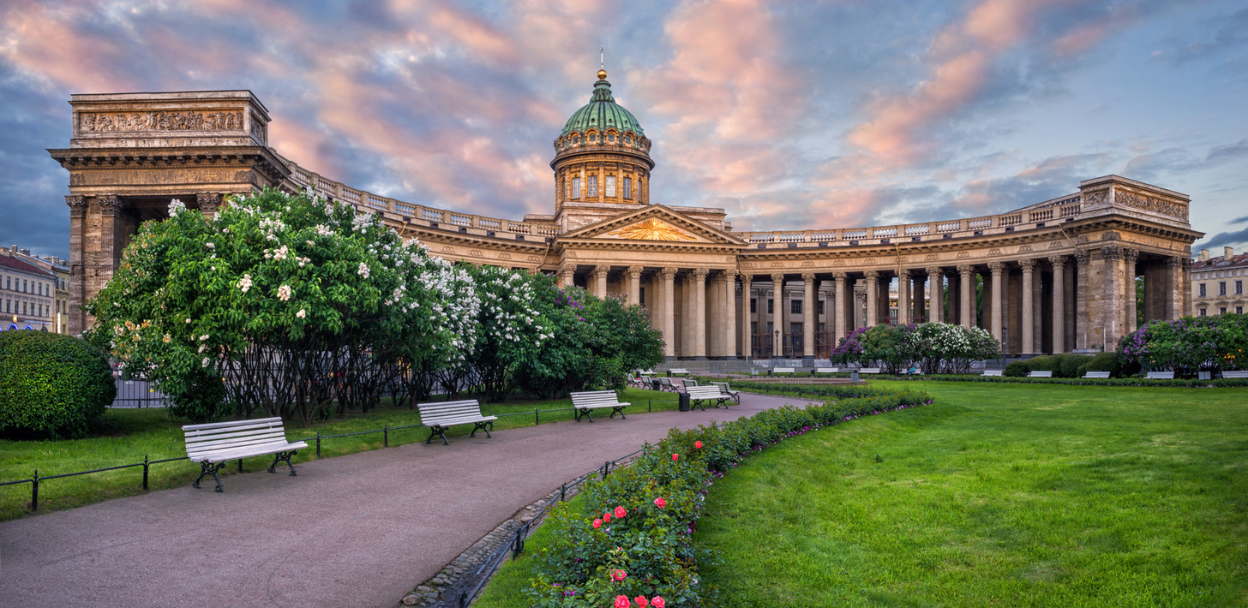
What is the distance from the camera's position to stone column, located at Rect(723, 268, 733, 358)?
176 ft

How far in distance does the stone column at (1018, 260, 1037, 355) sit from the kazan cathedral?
0.12m

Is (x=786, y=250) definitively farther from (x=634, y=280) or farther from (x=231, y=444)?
(x=231, y=444)

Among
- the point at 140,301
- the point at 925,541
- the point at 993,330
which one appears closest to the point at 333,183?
the point at 140,301

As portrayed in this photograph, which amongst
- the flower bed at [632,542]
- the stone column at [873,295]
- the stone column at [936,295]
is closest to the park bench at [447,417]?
the flower bed at [632,542]

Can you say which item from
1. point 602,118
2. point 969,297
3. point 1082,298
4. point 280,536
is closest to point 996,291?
point 969,297

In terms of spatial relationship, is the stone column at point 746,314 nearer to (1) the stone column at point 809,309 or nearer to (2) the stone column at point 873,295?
(1) the stone column at point 809,309

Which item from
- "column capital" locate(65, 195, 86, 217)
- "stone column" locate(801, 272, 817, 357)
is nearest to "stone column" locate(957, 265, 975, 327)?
"stone column" locate(801, 272, 817, 357)

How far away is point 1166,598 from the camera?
582cm

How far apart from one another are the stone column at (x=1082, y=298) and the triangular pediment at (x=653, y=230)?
23122mm

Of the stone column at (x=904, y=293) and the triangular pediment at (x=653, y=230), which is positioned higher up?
the triangular pediment at (x=653, y=230)

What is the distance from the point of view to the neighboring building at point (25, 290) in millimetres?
72625

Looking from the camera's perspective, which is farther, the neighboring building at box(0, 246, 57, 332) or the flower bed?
the neighboring building at box(0, 246, 57, 332)

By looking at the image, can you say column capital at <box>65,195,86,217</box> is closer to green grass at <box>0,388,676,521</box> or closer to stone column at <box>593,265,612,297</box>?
green grass at <box>0,388,676,521</box>

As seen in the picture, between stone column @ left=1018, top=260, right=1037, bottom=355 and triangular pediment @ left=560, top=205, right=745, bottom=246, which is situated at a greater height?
triangular pediment @ left=560, top=205, right=745, bottom=246
